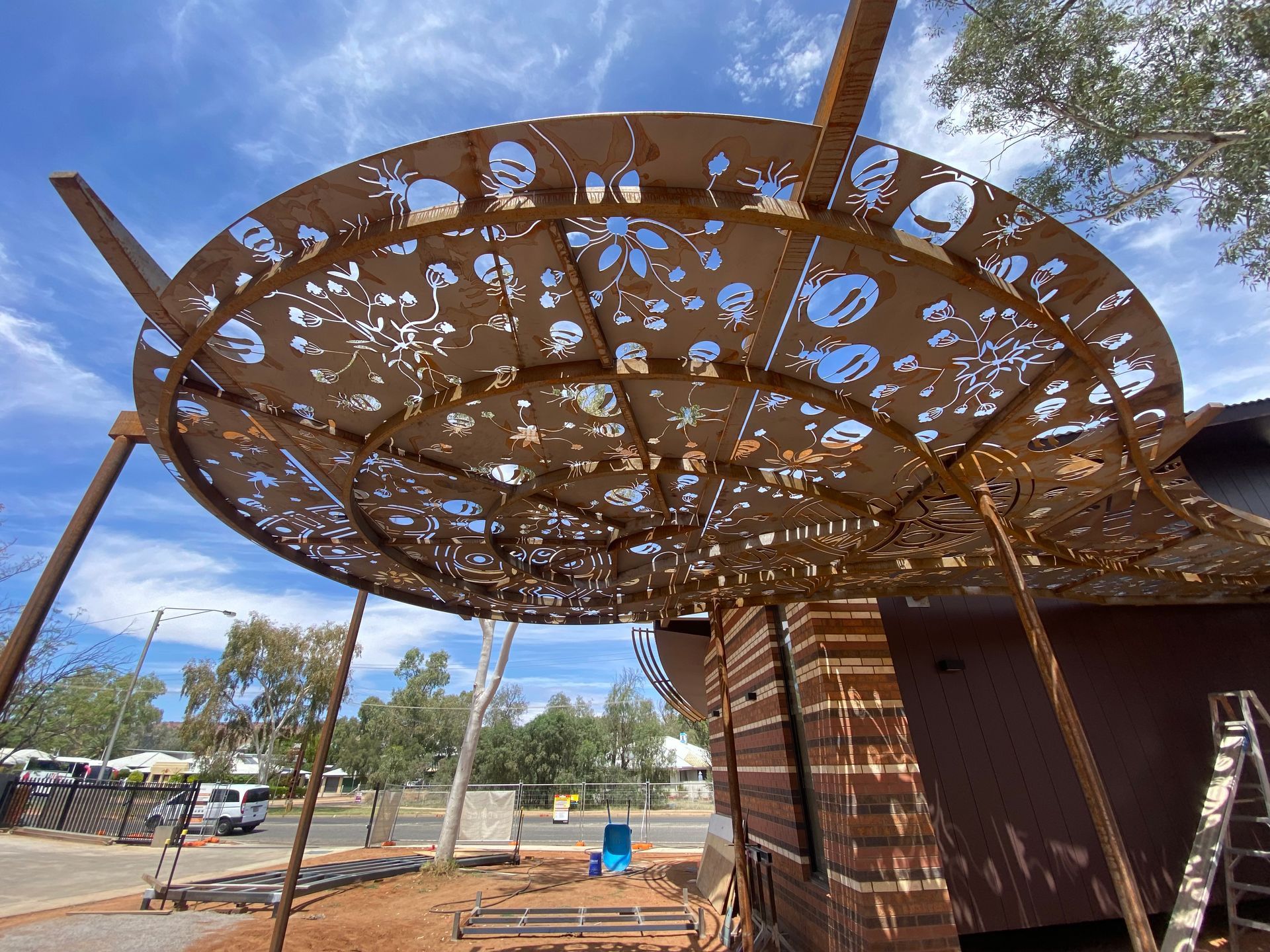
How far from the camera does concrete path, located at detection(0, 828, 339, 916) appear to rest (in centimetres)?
903

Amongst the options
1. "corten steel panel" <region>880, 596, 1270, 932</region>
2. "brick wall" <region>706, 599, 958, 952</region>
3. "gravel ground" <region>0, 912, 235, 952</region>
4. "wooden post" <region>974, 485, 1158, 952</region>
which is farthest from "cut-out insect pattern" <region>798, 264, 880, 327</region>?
"gravel ground" <region>0, 912, 235, 952</region>

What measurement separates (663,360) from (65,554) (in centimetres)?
316

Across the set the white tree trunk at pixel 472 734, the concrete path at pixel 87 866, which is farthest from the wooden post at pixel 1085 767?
the concrete path at pixel 87 866

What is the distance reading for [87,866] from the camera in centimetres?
1199

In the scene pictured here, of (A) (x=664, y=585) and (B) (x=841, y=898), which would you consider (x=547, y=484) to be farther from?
(B) (x=841, y=898)

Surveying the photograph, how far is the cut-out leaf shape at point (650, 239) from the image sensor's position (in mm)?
2180

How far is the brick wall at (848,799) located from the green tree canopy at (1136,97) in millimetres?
5900

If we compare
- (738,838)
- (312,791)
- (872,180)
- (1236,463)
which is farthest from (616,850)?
(872,180)

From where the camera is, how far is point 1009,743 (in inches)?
241

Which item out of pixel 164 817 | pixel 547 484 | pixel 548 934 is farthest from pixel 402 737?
pixel 547 484

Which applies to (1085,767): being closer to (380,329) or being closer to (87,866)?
(380,329)

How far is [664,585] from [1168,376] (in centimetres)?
454

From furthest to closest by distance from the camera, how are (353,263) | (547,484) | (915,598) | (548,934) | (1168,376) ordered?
(915,598) → (548,934) → (547,484) → (1168,376) → (353,263)

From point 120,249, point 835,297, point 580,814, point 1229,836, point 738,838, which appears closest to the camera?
point 120,249
